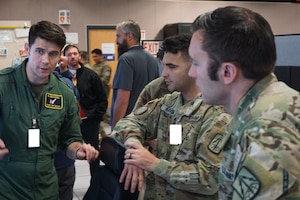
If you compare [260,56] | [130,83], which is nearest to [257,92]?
[260,56]

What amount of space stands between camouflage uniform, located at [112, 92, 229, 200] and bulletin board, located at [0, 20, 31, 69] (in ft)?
21.0

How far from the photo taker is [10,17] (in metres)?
8.07

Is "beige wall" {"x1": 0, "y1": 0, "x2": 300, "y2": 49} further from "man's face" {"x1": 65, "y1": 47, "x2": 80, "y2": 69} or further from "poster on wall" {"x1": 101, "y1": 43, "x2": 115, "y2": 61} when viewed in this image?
"man's face" {"x1": 65, "y1": 47, "x2": 80, "y2": 69}

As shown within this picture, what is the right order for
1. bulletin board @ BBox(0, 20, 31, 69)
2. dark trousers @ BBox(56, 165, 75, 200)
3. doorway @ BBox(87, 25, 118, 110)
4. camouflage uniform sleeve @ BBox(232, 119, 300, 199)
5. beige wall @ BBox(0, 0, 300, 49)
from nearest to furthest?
camouflage uniform sleeve @ BBox(232, 119, 300, 199) → dark trousers @ BBox(56, 165, 75, 200) → bulletin board @ BBox(0, 20, 31, 69) → beige wall @ BBox(0, 0, 300, 49) → doorway @ BBox(87, 25, 118, 110)

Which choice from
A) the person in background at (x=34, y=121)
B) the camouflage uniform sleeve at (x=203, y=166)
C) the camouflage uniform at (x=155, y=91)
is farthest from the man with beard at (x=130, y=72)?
the camouflage uniform sleeve at (x=203, y=166)

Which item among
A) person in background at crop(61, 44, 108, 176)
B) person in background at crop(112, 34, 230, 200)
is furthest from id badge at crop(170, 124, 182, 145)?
person in background at crop(61, 44, 108, 176)

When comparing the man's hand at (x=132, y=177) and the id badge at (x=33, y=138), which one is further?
the id badge at (x=33, y=138)

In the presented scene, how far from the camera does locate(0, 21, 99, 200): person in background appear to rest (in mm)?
1826

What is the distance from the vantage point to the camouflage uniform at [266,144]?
2.72 ft

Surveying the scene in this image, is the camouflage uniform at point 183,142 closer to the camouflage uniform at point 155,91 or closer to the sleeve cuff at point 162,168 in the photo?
the sleeve cuff at point 162,168

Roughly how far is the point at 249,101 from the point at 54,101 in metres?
1.20

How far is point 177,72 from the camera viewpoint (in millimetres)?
1722

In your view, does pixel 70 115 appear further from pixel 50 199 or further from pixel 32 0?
pixel 32 0

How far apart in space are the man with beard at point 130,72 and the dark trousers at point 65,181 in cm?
75
